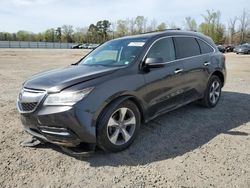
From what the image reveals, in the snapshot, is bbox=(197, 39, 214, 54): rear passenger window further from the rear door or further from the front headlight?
the front headlight

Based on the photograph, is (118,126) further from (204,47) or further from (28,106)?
(204,47)

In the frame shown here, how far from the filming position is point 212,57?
19.6 feet

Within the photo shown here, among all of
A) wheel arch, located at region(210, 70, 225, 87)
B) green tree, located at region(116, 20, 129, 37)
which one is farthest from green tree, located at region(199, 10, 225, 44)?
wheel arch, located at region(210, 70, 225, 87)

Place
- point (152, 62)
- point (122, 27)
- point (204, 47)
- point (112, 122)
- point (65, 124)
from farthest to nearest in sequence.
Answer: point (122, 27) → point (204, 47) → point (152, 62) → point (112, 122) → point (65, 124)

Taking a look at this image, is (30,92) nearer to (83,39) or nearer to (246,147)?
(246,147)

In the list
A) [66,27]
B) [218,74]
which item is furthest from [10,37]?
[218,74]

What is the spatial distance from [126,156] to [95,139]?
0.54 m

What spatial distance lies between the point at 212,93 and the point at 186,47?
1.39 metres

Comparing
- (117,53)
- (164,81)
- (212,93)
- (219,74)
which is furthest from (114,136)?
(219,74)

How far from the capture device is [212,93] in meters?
6.07

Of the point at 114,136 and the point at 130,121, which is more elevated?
the point at 130,121

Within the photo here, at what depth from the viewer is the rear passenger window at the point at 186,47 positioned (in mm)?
5087

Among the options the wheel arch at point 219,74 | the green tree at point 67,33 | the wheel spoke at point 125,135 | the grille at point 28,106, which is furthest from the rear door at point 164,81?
the green tree at point 67,33

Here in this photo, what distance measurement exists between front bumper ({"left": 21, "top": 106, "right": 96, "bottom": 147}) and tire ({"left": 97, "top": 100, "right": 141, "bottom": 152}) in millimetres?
163
